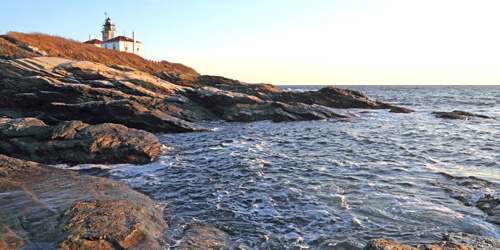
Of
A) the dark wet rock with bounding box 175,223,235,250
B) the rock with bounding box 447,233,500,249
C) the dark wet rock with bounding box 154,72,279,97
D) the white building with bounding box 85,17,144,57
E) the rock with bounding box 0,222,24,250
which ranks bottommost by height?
the dark wet rock with bounding box 175,223,235,250

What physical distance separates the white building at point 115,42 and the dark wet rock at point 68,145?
67438 mm

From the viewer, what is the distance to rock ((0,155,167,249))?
449cm

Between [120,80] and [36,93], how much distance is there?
624 centimetres

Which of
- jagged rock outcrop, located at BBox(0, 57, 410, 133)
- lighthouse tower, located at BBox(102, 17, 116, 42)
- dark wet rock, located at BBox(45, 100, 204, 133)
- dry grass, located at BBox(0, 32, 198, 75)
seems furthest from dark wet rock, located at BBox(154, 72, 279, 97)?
lighthouse tower, located at BBox(102, 17, 116, 42)

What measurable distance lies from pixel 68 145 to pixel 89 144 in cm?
86

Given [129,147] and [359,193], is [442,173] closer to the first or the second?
[359,193]

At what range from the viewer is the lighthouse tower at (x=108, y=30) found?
3196 inches

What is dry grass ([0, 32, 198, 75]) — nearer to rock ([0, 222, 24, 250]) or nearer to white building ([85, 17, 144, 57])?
white building ([85, 17, 144, 57])

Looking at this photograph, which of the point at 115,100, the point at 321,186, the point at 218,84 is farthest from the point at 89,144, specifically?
the point at 218,84

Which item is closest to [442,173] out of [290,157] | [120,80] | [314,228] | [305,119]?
[290,157]

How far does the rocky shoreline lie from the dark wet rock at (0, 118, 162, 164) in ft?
0.12

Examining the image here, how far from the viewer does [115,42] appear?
73.5 meters

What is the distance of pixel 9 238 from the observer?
14.5 ft

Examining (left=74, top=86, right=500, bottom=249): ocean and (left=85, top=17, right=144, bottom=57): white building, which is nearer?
(left=74, top=86, right=500, bottom=249): ocean
